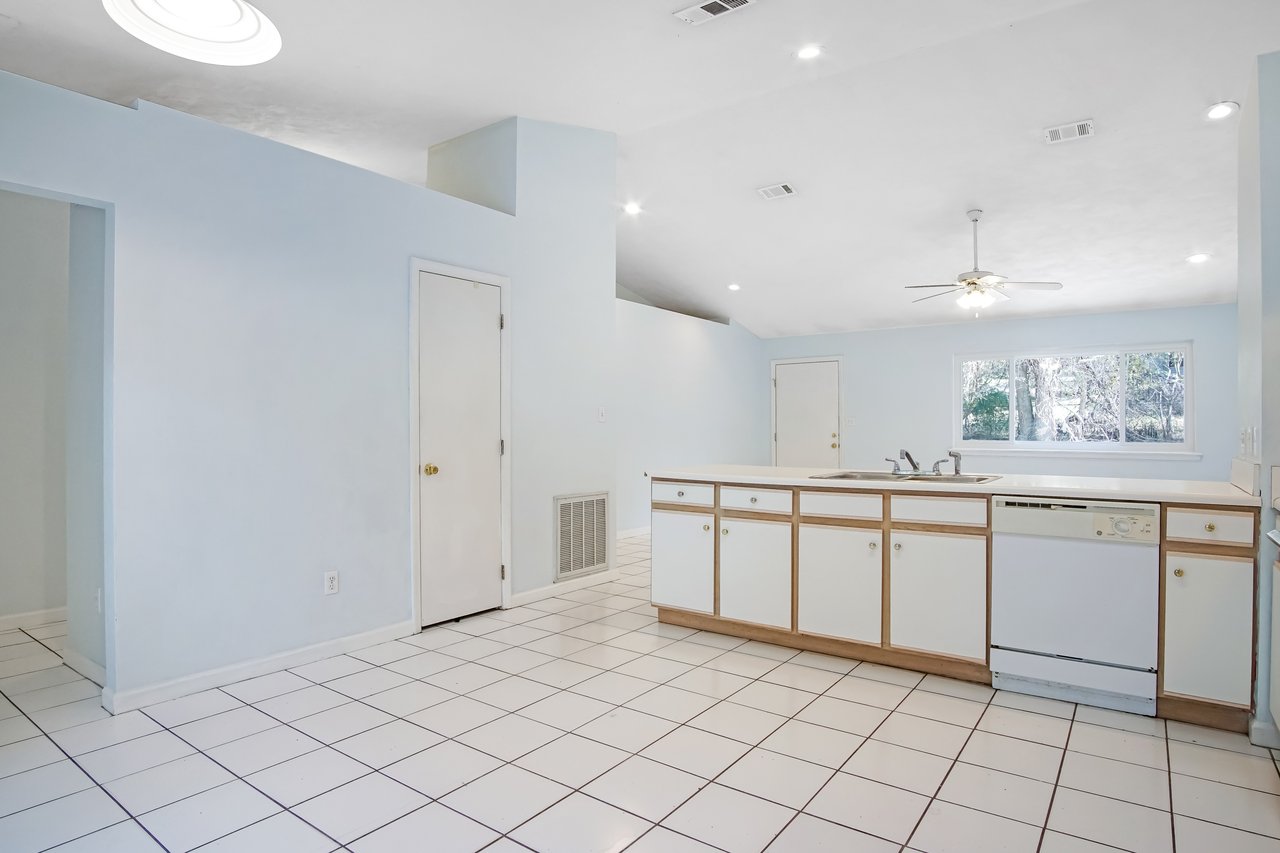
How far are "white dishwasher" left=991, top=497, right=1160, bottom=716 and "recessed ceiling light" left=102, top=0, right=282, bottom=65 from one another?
332 cm

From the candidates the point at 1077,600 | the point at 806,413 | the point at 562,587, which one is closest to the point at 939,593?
the point at 1077,600

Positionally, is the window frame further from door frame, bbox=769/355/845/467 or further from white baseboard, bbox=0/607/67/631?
white baseboard, bbox=0/607/67/631

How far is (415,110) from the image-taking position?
13.7 ft

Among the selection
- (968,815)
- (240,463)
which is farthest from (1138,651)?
(240,463)

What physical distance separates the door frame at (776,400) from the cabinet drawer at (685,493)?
5.43m

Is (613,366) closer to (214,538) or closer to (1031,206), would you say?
(214,538)

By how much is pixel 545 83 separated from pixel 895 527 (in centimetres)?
303

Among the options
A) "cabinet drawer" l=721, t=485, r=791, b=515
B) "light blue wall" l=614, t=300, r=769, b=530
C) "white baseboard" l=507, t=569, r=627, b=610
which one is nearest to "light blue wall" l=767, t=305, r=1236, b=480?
"light blue wall" l=614, t=300, r=769, b=530

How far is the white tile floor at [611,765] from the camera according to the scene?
191 cm

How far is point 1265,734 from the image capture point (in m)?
2.42

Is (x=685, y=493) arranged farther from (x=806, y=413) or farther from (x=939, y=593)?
(x=806, y=413)

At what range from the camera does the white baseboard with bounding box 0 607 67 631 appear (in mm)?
3891

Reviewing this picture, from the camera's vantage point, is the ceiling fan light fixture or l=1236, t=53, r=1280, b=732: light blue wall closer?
l=1236, t=53, r=1280, b=732: light blue wall

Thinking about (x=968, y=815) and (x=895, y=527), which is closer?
(x=968, y=815)
